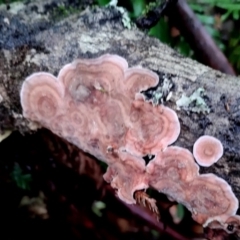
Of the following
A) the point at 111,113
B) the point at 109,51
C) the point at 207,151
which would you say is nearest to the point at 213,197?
the point at 207,151

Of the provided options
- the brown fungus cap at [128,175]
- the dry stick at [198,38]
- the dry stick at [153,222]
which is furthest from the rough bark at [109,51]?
the dry stick at [153,222]

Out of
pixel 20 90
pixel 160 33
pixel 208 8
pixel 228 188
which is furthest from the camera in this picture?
pixel 208 8

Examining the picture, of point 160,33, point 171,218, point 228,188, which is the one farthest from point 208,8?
point 228,188

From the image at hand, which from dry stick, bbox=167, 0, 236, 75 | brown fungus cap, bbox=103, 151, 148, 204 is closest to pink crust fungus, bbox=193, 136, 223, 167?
brown fungus cap, bbox=103, 151, 148, 204

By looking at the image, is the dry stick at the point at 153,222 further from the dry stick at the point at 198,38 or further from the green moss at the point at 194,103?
the green moss at the point at 194,103

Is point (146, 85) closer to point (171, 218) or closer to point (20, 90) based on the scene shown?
point (20, 90)

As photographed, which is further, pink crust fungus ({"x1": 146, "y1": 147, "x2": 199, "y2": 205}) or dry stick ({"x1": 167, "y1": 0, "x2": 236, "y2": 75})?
dry stick ({"x1": 167, "y1": 0, "x2": 236, "y2": 75})

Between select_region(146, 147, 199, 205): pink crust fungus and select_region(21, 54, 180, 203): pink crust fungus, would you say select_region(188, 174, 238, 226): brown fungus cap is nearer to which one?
select_region(146, 147, 199, 205): pink crust fungus
